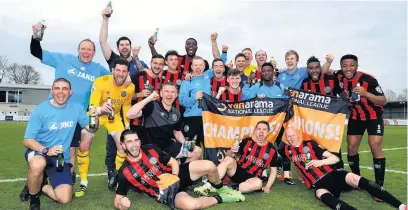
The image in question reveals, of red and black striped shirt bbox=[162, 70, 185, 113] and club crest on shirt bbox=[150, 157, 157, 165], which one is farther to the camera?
red and black striped shirt bbox=[162, 70, 185, 113]

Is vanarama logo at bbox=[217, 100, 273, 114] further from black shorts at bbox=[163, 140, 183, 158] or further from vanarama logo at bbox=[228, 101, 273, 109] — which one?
black shorts at bbox=[163, 140, 183, 158]

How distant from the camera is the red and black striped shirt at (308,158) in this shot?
17.9 feet

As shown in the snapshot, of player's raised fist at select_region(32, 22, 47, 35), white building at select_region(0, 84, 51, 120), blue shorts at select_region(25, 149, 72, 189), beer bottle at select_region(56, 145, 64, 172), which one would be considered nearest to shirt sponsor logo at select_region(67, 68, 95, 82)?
player's raised fist at select_region(32, 22, 47, 35)

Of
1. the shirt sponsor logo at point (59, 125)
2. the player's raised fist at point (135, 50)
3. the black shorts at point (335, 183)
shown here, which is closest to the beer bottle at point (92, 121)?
the shirt sponsor logo at point (59, 125)

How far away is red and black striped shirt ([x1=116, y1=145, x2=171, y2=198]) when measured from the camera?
4.73 meters

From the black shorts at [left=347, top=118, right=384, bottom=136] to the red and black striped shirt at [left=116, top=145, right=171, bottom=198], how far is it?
360 cm

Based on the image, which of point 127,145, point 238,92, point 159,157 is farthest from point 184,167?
point 238,92

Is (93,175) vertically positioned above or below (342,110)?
below

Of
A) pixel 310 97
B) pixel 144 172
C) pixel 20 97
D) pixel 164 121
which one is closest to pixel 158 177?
pixel 144 172

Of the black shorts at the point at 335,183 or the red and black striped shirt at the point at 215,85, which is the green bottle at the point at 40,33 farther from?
the black shorts at the point at 335,183

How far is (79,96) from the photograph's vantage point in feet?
19.5

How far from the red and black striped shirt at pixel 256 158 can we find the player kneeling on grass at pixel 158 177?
2.59ft

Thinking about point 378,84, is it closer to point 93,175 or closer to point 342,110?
point 342,110

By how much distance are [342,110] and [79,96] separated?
4.74m
